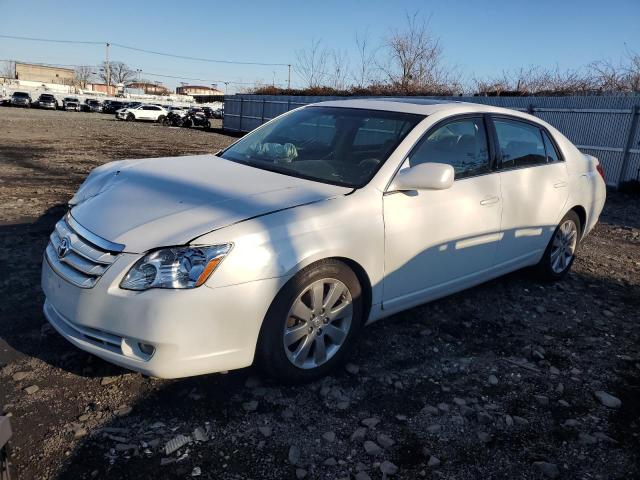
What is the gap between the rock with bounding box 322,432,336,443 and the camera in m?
2.60

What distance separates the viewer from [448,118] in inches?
148

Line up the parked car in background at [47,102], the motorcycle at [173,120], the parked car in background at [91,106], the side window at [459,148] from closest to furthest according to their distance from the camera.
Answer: the side window at [459,148]
the motorcycle at [173,120]
the parked car in background at [47,102]
the parked car in background at [91,106]

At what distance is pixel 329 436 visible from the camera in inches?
104

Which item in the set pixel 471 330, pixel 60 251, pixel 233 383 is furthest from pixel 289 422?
pixel 471 330

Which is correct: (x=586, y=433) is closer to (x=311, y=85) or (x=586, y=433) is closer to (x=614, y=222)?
(x=614, y=222)

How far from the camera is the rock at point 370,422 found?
2727 mm

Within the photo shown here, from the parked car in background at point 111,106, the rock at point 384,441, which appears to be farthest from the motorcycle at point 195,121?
the rock at point 384,441

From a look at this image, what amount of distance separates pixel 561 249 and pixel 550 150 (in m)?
0.98

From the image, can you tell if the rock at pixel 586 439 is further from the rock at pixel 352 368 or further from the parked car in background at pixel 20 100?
the parked car in background at pixel 20 100

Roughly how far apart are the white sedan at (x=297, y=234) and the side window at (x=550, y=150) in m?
0.09

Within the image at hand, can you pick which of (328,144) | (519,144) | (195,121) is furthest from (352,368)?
(195,121)

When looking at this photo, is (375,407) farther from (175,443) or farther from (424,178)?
(424,178)

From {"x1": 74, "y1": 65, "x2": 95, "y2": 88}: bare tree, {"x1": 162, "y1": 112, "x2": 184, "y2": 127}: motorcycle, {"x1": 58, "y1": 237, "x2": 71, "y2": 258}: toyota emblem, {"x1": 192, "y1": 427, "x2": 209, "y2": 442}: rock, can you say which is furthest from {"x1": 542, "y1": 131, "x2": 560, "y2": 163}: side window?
{"x1": 74, "y1": 65, "x2": 95, "y2": 88}: bare tree

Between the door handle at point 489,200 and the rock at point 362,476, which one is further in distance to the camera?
the door handle at point 489,200
